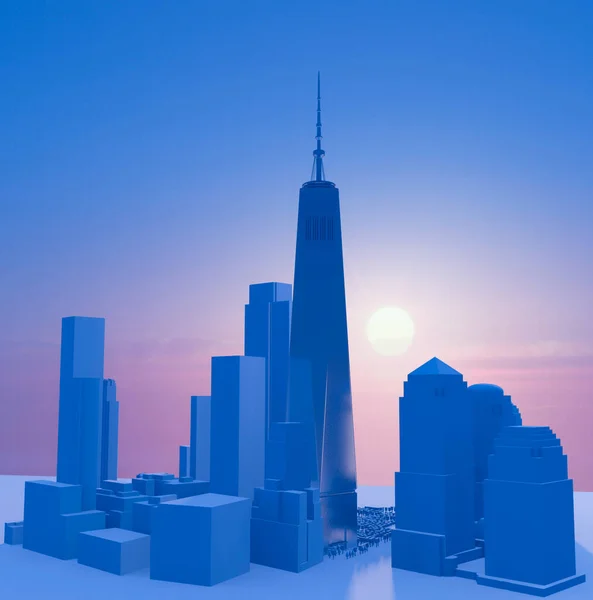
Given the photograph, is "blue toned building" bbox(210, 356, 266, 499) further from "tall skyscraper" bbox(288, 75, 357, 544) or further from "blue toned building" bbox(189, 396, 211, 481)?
"blue toned building" bbox(189, 396, 211, 481)

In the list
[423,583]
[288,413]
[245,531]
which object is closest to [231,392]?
[288,413]

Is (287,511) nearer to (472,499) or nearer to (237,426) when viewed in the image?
(237,426)

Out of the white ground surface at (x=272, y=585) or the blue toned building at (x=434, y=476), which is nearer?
the white ground surface at (x=272, y=585)

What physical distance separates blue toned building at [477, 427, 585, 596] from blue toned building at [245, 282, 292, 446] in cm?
2717

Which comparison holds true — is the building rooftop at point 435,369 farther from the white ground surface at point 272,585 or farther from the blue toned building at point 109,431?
the blue toned building at point 109,431

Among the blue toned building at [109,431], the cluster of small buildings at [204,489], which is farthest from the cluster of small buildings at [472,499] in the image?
the blue toned building at [109,431]

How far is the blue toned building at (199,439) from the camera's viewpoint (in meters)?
81.3

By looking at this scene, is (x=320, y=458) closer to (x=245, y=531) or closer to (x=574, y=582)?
(x=245, y=531)

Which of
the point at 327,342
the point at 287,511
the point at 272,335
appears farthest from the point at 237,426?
the point at 272,335

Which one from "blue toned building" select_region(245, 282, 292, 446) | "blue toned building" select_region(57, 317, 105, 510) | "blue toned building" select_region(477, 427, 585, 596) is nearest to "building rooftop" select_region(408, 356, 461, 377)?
"blue toned building" select_region(477, 427, 585, 596)

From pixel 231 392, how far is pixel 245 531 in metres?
12.5

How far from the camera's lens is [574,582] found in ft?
186

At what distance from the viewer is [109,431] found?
85438 mm

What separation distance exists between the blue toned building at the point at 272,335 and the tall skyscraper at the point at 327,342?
547 centimetres
